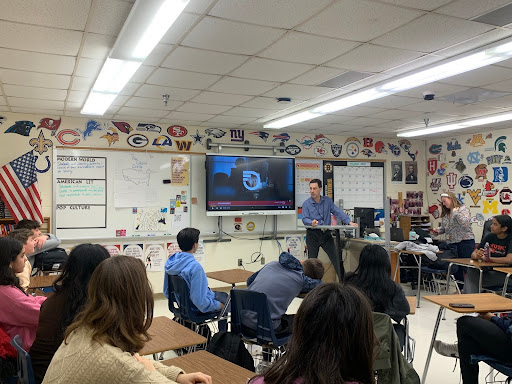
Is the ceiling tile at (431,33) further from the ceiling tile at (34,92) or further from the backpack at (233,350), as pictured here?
the ceiling tile at (34,92)

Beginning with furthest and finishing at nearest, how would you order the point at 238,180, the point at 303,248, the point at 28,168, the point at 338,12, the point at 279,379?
1. the point at 303,248
2. the point at 238,180
3. the point at 28,168
4. the point at 338,12
5. the point at 279,379

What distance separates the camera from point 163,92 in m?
4.92

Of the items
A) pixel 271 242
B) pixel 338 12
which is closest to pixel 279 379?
pixel 338 12

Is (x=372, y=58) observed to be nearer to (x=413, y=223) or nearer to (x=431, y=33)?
(x=431, y=33)

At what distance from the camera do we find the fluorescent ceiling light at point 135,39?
2.66 metres

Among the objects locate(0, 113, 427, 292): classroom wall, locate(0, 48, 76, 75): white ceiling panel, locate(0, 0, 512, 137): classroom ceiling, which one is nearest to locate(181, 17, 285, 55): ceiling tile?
locate(0, 0, 512, 137): classroom ceiling

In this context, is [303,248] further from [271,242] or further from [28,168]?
[28,168]

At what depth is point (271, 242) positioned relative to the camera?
7.72 meters

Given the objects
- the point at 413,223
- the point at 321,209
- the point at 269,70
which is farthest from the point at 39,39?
the point at 413,223

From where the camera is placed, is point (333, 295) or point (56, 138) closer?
point (333, 295)

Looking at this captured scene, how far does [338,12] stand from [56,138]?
474 cm

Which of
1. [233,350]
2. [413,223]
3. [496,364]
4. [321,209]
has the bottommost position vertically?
[496,364]

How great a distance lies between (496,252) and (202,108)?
4.09 m

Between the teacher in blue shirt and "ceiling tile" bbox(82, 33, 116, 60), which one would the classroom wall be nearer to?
the teacher in blue shirt
